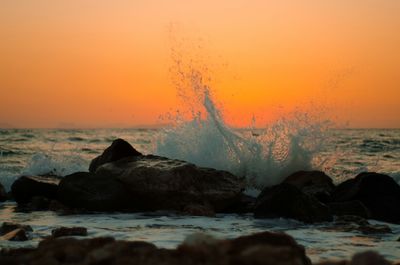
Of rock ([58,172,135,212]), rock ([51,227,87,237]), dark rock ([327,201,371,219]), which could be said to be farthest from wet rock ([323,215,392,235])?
rock ([58,172,135,212])

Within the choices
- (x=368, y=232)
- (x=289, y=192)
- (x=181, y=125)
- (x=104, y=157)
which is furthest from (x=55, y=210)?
(x=181, y=125)

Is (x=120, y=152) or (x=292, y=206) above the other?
(x=120, y=152)

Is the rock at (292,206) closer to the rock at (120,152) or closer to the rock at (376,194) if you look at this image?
the rock at (376,194)

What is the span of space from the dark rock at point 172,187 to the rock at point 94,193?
131 millimetres

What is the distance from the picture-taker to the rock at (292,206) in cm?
754

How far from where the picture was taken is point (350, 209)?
8.30 metres

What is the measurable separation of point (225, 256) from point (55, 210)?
6286 millimetres

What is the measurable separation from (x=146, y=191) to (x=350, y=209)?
10.6 ft

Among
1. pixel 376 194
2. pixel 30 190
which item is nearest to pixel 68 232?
pixel 30 190

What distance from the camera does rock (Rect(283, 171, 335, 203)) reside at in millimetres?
9511

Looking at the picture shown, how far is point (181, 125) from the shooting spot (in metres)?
14.2

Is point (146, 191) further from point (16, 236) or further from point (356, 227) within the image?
point (356, 227)

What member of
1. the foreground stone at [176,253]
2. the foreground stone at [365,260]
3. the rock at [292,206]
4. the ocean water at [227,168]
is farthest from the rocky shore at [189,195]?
the foreground stone at [365,260]

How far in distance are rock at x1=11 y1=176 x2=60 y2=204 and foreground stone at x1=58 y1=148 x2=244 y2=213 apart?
1127 mm
